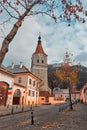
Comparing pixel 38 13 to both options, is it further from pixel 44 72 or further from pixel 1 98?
pixel 44 72

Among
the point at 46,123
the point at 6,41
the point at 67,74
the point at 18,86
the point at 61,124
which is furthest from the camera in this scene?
the point at 18,86

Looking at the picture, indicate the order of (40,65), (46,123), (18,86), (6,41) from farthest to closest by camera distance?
(40,65) → (18,86) → (46,123) → (6,41)

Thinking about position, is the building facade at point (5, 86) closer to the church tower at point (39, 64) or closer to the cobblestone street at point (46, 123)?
Answer: the cobblestone street at point (46, 123)

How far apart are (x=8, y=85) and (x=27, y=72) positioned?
59.6ft

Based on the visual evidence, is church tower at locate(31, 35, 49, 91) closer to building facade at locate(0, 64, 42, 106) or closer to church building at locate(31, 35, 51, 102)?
church building at locate(31, 35, 51, 102)

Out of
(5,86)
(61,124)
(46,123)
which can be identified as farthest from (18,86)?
(61,124)

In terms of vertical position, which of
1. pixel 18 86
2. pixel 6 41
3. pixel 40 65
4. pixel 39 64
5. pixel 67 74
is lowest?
pixel 6 41

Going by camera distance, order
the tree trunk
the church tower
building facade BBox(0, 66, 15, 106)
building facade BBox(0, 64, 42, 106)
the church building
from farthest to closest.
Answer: the church tower
the church building
building facade BBox(0, 64, 42, 106)
building facade BBox(0, 66, 15, 106)
the tree trunk

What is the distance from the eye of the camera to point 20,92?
188ft

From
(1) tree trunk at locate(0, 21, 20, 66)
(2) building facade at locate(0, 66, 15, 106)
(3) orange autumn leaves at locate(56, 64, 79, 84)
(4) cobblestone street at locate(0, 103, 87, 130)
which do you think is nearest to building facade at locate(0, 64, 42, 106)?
(2) building facade at locate(0, 66, 15, 106)

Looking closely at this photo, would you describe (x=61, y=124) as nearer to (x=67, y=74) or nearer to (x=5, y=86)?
(x=67, y=74)

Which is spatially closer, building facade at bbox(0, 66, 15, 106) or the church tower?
building facade at bbox(0, 66, 15, 106)

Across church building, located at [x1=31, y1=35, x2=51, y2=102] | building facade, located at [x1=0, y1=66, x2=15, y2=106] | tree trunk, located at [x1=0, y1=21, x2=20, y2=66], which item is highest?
church building, located at [x1=31, y1=35, x2=51, y2=102]

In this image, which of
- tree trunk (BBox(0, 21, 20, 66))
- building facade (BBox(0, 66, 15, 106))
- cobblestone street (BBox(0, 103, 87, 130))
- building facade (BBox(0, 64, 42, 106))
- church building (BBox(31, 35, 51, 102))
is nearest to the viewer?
tree trunk (BBox(0, 21, 20, 66))
